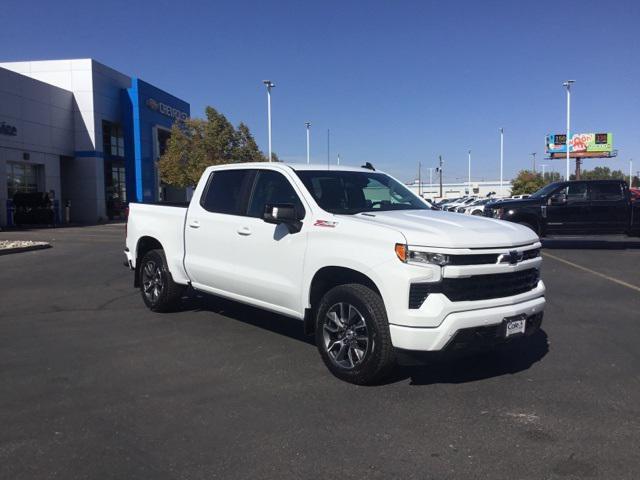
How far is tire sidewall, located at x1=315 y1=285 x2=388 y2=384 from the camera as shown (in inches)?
176

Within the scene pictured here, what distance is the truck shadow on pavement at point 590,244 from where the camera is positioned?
1680 cm

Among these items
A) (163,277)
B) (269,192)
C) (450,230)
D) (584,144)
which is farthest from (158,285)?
(584,144)

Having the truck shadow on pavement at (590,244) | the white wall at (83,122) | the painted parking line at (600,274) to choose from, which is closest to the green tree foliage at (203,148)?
the white wall at (83,122)

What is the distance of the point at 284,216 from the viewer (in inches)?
199

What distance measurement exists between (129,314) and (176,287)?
867mm

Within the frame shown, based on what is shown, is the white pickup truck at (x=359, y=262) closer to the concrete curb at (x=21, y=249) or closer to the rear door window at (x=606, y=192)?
the concrete curb at (x=21, y=249)

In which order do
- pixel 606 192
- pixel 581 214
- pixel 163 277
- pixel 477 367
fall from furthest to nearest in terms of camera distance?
1. pixel 606 192
2. pixel 581 214
3. pixel 163 277
4. pixel 477 367

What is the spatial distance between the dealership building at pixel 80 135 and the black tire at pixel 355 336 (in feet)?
94.9

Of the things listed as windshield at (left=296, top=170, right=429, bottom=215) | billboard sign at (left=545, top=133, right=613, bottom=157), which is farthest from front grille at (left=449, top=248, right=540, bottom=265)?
billboard sign at (left=545, top=133, right=613, bottom=157)

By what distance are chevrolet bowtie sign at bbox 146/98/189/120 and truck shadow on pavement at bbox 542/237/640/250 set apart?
103ft

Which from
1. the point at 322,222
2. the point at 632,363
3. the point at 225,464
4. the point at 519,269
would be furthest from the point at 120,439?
the point at 632,363

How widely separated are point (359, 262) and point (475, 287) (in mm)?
931

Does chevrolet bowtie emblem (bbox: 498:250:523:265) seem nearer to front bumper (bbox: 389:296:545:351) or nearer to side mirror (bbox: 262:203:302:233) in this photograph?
front bumper (bbox: 389:296:545:351)

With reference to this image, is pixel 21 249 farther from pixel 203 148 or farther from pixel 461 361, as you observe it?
pixel 203 148
